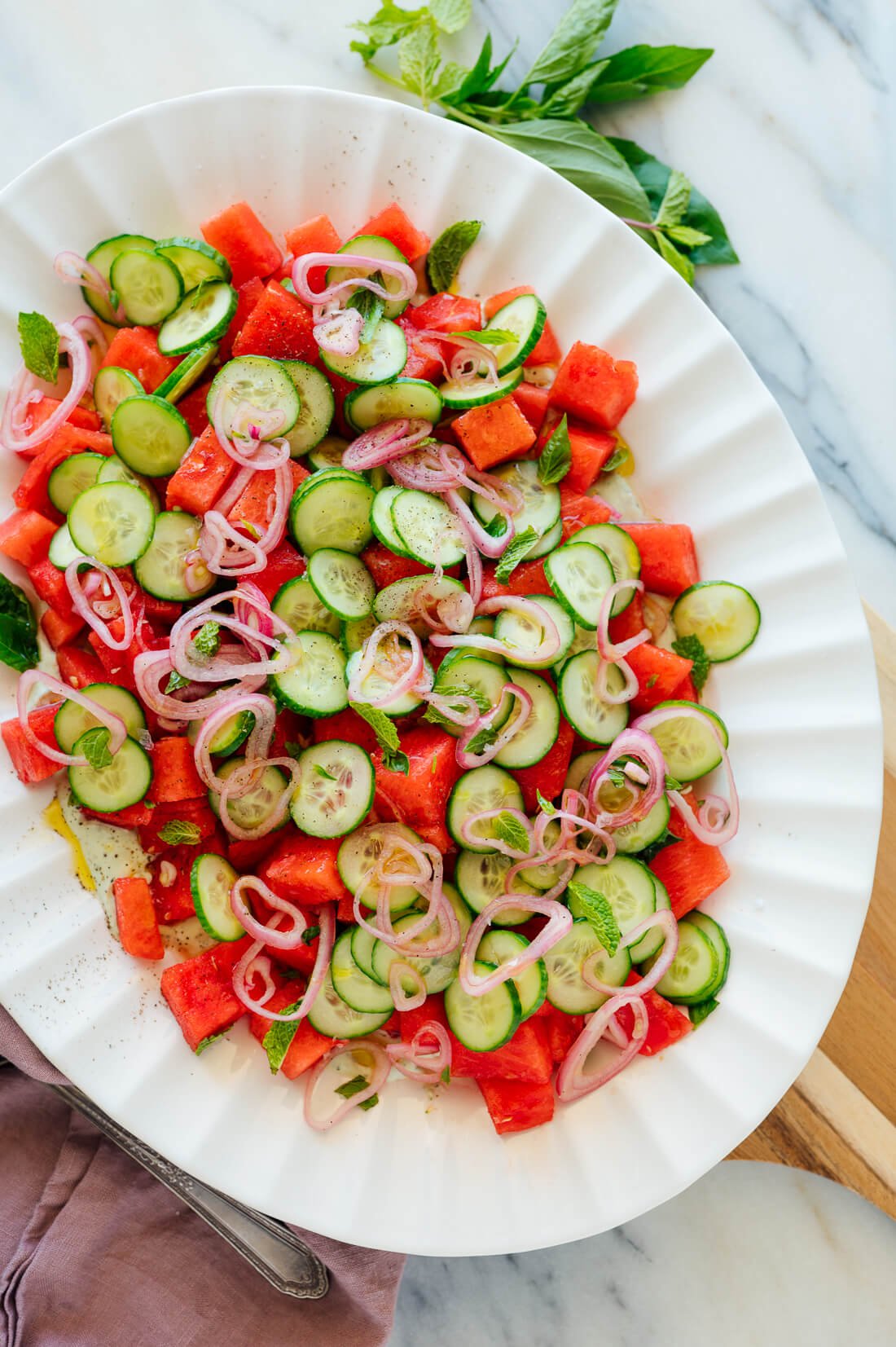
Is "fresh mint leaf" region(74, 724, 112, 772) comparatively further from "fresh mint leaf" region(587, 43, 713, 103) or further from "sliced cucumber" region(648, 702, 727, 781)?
"fresh mint leaf" region(587, 43, 713, 103)

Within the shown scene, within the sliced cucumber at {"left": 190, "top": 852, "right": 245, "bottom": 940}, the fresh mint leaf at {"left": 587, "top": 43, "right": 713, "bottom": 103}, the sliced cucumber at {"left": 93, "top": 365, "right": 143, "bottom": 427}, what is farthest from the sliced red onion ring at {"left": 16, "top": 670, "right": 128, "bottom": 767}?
the fresh mint leaf at {"left": 587, "top": 43, "right": 713, "bottom": 103}

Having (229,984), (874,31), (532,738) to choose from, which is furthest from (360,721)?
(874,31)

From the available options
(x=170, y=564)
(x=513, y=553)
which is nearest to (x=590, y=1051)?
(x=513, y=553)

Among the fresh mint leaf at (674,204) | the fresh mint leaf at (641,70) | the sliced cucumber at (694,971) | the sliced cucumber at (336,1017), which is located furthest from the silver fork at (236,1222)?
the fresh mint leaf at (641,70)

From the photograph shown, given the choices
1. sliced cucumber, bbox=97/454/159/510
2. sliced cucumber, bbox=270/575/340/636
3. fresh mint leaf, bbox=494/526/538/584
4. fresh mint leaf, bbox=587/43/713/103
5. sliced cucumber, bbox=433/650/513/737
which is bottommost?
sliced cucumber, bbox=97/454/159/510

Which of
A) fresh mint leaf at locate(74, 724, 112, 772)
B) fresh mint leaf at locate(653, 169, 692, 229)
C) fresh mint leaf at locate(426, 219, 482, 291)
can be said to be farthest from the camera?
fresh mint leaf at locate(653, 169, 692, 229)
